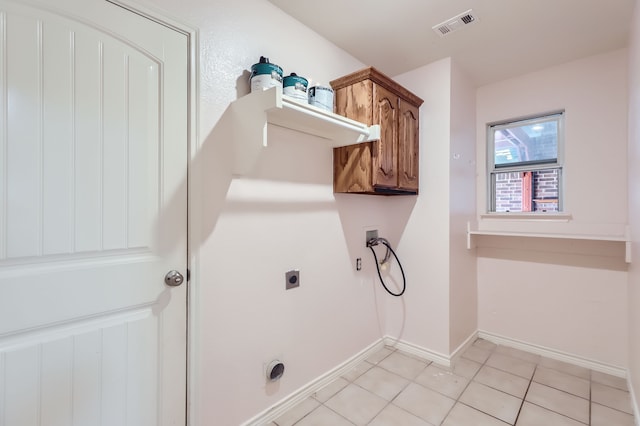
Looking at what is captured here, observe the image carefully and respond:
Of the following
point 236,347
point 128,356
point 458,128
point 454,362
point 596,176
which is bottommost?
point 454,362

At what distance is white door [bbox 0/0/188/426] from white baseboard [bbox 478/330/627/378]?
2668 mm

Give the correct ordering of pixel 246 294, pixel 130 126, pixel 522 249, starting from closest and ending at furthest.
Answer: pixel 130 126, pixel 246 294, pixel 522 249

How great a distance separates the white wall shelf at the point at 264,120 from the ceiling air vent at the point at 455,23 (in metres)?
0.88

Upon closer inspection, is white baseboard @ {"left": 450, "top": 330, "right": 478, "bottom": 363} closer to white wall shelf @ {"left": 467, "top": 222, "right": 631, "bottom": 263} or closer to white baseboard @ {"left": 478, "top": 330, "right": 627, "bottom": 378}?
white baseboard @ {"left": 478, "top": 330, "right": 627, "bottom": 378}

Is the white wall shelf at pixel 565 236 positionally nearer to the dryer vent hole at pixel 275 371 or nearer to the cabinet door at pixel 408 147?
the cabinet door at pixel 408 147

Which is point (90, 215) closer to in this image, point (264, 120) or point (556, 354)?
point (264, 120)

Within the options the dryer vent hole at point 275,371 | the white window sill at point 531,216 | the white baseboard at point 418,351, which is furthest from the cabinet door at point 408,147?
the dryer vent hole at point 275,371

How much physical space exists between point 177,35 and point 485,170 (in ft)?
8.90

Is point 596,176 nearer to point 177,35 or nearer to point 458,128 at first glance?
point 458,128

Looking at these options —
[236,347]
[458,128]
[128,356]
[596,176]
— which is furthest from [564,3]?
[128,356]

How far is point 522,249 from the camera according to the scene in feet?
8.63

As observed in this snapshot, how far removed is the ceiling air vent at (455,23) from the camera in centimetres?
184

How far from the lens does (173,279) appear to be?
130cm

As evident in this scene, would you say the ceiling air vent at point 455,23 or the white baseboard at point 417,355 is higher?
the ceiling air vent at point 455,23
